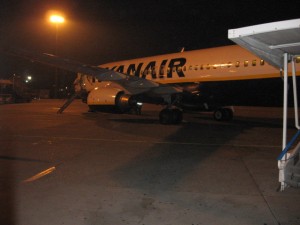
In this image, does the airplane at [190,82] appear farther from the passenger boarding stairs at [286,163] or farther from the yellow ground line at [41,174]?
the passenger boarding stairs at [286,163]

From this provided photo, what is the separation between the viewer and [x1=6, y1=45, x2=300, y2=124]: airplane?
13.8m

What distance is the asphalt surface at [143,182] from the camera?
4.64m

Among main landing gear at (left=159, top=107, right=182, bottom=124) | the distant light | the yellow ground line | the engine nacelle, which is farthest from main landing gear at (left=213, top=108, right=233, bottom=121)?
the distant light

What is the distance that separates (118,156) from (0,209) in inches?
156

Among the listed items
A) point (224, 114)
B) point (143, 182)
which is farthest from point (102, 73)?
point (143, 182)

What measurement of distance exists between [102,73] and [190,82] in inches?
166

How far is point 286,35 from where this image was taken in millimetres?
4047

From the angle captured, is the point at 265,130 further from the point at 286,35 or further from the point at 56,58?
the point at 286,35

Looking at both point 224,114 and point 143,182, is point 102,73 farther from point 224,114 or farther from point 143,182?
point 143,182

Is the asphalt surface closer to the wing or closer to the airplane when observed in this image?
the airplane

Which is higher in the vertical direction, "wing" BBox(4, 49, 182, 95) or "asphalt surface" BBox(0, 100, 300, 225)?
"wing" BBox(4, 49, 182, 95)

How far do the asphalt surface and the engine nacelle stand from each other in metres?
3.96

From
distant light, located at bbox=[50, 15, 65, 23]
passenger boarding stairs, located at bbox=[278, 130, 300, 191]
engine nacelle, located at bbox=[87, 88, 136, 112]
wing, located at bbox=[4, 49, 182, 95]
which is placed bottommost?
passenger boarding stairs, located at bbox=[278, 130, 300, 191]

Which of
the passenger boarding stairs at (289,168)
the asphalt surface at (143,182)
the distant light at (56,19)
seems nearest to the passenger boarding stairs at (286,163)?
the passenger boarding stairs at (289,168)
